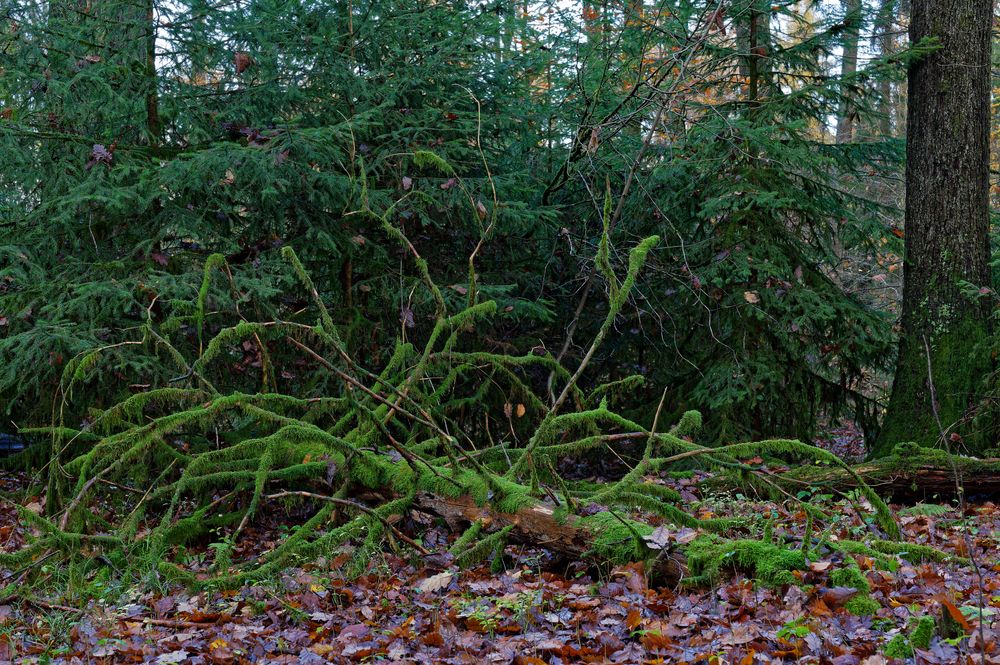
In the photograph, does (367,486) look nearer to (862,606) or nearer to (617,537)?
(617,537)

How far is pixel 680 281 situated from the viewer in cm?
877

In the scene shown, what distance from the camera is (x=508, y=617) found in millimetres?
4211

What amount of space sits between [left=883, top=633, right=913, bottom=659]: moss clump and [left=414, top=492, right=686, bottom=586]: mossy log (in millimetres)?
1223

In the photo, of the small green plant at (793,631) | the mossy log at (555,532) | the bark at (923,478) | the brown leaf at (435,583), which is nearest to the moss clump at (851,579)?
the small green plant at (793,631)

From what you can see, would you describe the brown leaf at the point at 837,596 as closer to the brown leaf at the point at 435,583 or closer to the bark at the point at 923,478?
the brown leaf at the point at 435,583

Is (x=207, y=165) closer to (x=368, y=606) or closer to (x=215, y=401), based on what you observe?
(x=215, y=401)

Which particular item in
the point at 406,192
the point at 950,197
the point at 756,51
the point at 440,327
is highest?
the point at 756,51

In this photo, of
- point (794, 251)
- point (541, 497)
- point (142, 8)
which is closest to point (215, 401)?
point (541, 497)

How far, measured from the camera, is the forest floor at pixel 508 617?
368 cm

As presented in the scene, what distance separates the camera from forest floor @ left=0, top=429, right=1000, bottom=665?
3680mm

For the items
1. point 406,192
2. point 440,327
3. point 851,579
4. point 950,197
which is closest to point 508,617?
point 851,579

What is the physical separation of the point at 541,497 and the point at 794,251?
4995 millimetres

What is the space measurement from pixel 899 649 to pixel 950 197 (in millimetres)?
6178

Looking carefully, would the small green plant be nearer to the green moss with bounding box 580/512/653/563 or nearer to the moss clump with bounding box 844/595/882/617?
the moss clump with bounding box 844/595/882/617
